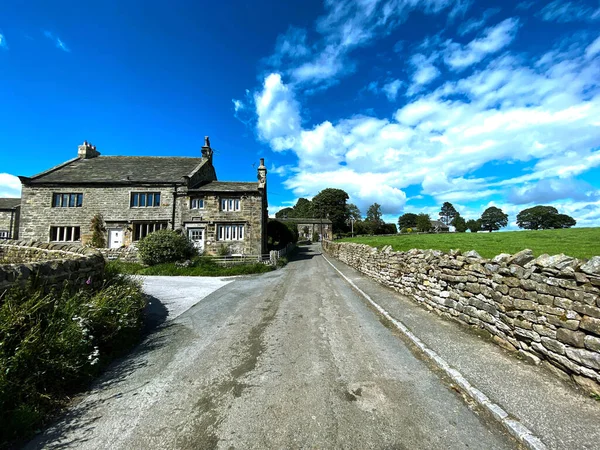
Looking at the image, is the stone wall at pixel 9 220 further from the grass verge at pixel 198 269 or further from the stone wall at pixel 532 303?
the stone wall at pixel 532 303

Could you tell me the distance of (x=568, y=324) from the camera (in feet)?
13.0

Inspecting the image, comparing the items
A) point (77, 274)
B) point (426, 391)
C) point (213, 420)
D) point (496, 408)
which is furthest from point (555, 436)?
point (77, 274)

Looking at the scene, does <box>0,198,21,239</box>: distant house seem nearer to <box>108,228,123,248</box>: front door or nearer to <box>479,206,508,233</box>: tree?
<box>108,228,123,248</box>: front door

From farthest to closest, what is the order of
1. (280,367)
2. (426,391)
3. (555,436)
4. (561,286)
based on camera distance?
(280,367), (561,286), (426,391), (555,436)

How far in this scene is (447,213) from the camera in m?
115

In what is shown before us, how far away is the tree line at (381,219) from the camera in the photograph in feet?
199

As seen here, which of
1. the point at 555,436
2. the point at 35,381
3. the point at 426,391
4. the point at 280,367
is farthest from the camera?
the point at 280,367

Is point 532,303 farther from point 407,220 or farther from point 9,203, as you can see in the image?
point 407,220

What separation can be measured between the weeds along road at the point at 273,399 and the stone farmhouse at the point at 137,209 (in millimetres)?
18089

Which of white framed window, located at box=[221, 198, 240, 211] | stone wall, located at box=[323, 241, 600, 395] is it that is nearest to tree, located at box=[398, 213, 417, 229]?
white framed window, located at box=[221, 198, 240, 211]

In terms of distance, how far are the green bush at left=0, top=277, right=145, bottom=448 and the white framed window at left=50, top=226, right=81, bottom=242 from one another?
23419 mm

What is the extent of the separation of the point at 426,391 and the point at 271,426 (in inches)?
92.7

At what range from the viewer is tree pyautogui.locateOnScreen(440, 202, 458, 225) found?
113631 millimetres

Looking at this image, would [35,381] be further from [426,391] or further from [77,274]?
[426,391]
